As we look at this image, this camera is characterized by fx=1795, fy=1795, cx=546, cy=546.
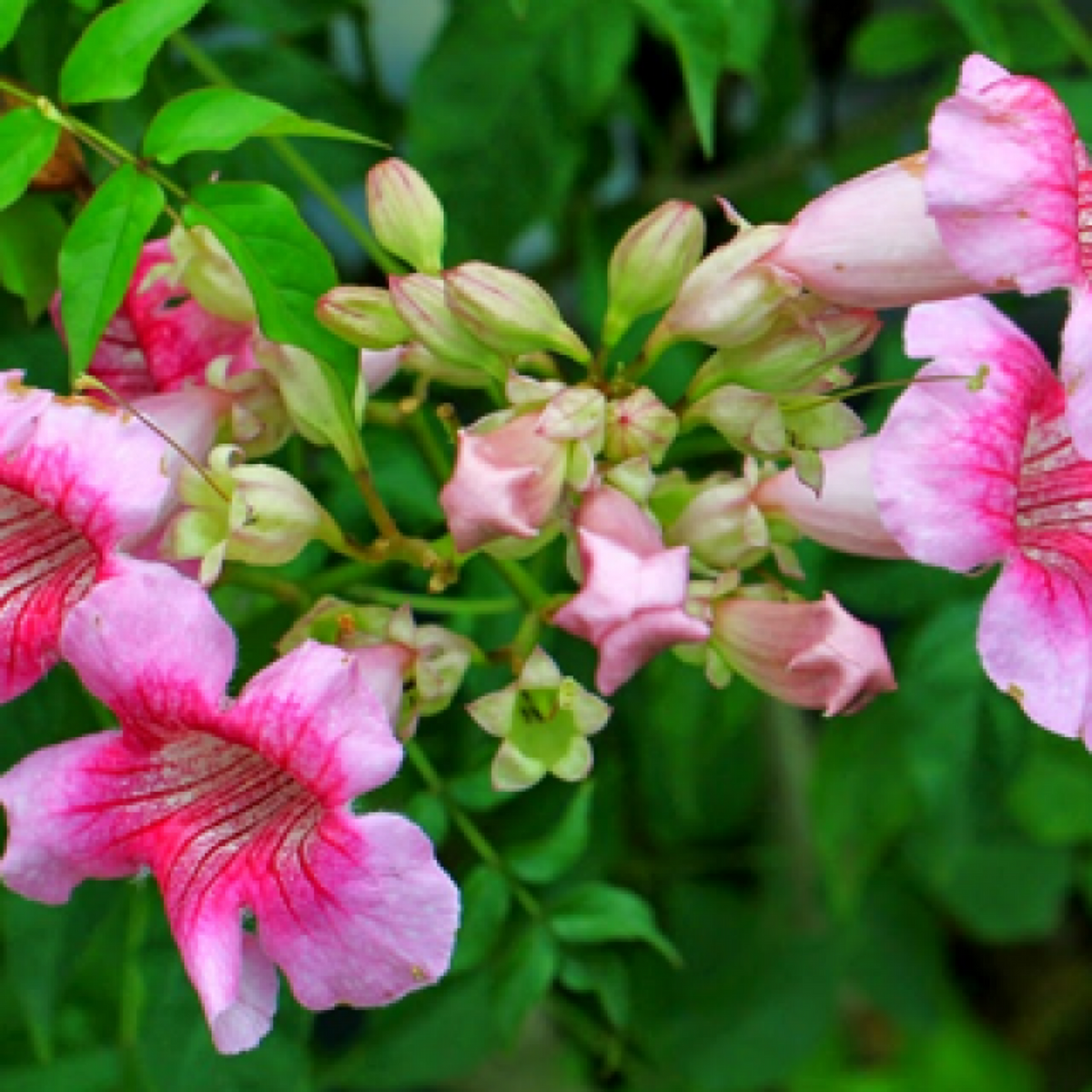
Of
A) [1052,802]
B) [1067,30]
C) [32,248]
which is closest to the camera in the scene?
[32,248]

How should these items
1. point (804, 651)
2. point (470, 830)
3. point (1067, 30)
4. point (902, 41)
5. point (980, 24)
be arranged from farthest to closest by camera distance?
point (902, 41), point (1067, 30), point (980, 24), point (470, 830), point (804, 651)

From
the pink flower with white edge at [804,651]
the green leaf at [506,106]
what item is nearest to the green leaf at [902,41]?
the green leaf at [506,106]

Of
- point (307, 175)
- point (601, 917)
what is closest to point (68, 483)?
point (307, 175)

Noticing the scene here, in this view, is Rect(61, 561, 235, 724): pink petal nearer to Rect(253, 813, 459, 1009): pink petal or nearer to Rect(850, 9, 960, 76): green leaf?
Rect(253, 813, 459, 1009): pink petal

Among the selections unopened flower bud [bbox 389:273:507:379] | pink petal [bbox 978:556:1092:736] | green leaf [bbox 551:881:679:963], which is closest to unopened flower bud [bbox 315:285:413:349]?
unopened flower bud [bbox 389:273:507:379]

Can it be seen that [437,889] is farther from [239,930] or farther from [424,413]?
[424,413]

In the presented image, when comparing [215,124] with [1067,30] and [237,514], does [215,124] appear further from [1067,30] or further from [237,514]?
[1067,30]
